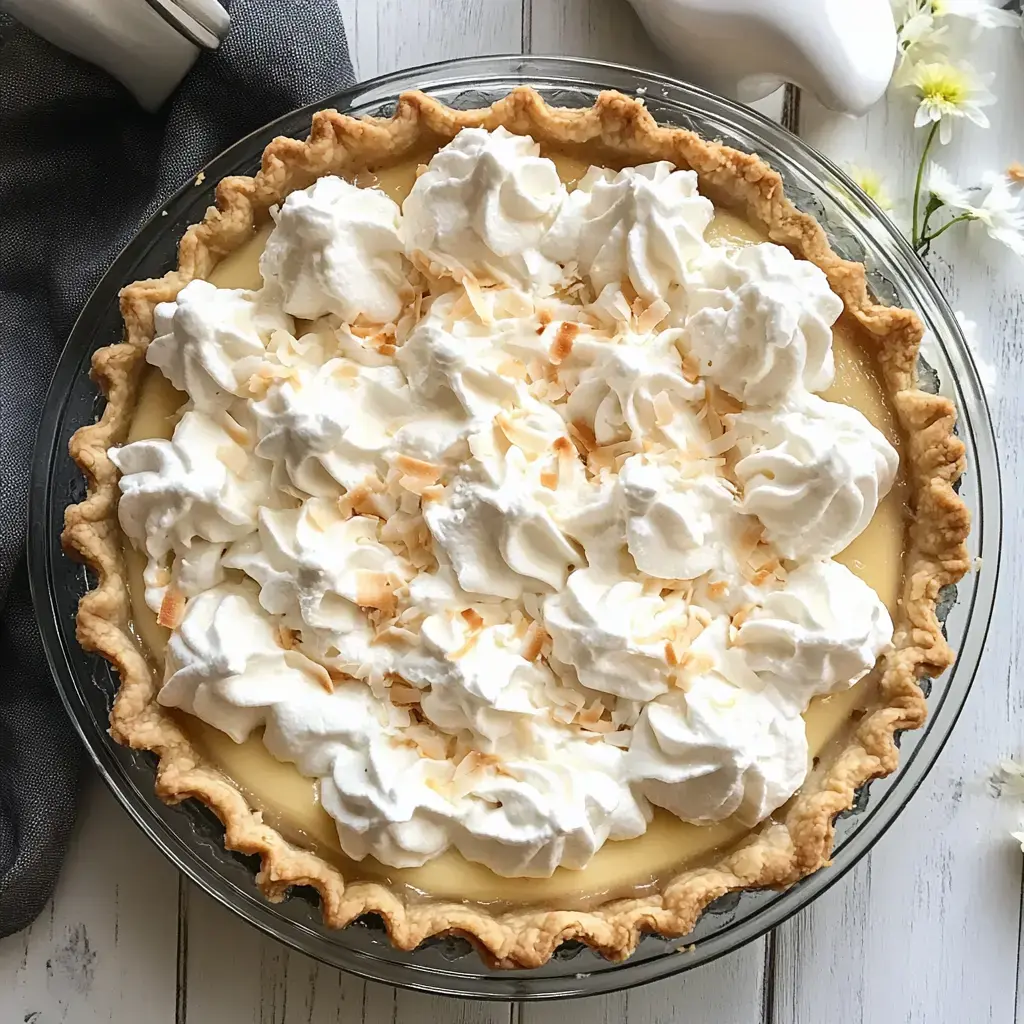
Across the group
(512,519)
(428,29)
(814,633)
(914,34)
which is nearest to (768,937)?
(814,633)

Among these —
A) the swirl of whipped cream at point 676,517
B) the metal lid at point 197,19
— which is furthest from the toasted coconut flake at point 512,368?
the metal lid at point 197,19

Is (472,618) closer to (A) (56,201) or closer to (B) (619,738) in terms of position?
(B) (619,738)

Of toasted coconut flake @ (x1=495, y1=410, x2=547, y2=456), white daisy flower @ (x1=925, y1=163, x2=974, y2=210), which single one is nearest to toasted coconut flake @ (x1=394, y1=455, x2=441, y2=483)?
toasted coconut flake @ (x1=495, y1=410, x2=547, y2=456)

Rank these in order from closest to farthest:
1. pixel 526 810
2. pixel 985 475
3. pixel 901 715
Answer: pixel 526 810 → pixel 901 715 → pixel 985 475

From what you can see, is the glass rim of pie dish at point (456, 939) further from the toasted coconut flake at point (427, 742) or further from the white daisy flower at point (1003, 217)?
the toasted coconut flake at point (427, 742)

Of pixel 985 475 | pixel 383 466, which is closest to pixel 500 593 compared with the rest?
pixel 383 466

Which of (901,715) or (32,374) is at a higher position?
(32,374)

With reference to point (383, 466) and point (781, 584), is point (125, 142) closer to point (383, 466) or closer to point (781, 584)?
point (383, 466)
